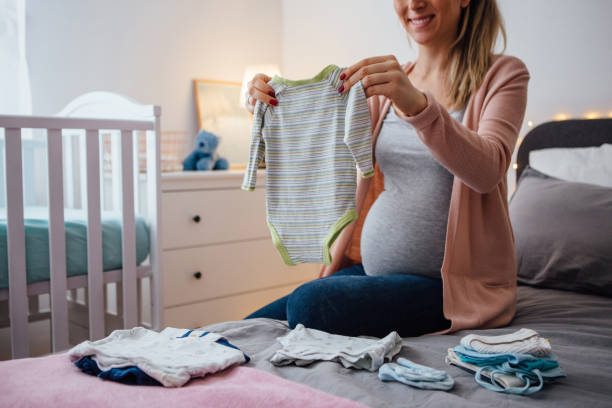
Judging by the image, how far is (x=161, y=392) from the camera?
2.51 feet

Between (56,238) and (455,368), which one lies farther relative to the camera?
(56,238)

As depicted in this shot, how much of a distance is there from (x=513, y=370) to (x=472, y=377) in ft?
0.22

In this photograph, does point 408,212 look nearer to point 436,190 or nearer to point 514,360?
point 436,190

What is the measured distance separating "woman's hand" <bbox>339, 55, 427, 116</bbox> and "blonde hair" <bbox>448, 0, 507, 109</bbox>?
307mm

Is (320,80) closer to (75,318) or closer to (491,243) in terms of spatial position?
(491,243)

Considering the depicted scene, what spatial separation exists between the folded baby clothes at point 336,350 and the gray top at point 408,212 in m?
0.29

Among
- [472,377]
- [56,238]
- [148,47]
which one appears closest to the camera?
[472,377]

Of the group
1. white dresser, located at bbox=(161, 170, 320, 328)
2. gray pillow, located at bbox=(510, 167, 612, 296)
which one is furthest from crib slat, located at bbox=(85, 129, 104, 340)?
gray pillow, located at bbox=(510, 167, 612, 296)

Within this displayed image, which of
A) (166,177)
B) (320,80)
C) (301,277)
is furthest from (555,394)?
(301,277)

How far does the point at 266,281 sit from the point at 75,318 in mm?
804

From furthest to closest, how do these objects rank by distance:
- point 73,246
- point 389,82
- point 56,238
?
point 73,246 → point 56,238 → point 389,82

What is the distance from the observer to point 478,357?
34.8 inches

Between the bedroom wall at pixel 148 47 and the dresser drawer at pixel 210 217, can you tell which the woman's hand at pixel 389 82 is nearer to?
the dresser drawer at pixel 210 217

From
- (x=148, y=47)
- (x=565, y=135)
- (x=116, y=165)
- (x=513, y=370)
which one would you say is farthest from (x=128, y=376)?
(x=148, y=47)
